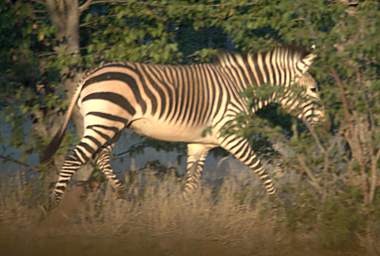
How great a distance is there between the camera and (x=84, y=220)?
6.93m

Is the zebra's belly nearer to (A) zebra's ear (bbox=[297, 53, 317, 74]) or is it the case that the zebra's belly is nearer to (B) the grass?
(B) the grass

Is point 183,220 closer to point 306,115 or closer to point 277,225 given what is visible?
point 277,225

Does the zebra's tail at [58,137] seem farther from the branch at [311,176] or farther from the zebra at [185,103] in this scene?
the branch at [311,176]

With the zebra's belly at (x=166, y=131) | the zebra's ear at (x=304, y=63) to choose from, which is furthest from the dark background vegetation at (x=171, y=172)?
the zebra's ear at (x=304, y=63)

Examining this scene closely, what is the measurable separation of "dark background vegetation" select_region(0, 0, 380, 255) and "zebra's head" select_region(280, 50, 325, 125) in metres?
0.15

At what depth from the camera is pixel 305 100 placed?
6.83 meters

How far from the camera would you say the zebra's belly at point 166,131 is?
7787mm

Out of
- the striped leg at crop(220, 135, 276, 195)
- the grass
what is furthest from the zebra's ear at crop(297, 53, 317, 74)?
the grass

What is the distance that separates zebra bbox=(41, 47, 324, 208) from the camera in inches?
293

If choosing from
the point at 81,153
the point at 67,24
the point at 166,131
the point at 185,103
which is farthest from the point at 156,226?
the point at 67,24

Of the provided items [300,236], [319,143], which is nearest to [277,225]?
[300,236]

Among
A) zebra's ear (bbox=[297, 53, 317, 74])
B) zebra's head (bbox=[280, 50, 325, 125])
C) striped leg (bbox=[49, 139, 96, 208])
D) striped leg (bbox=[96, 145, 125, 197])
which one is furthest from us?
zebra's ear (bbox=[297, 53, 317, 74])

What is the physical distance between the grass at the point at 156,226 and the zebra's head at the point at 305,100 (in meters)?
0.86

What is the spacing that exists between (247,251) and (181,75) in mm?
2468
